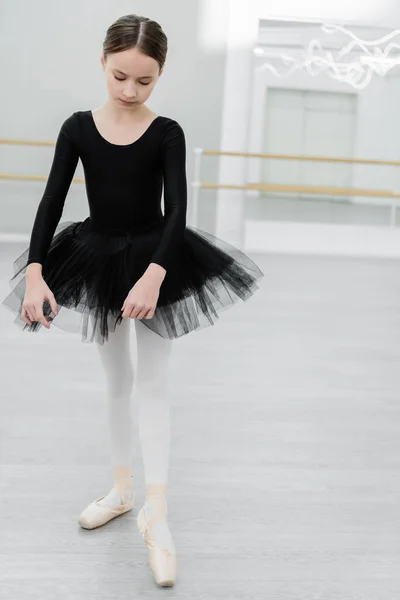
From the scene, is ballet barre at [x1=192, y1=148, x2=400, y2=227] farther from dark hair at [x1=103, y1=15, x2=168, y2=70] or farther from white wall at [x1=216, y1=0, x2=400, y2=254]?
dark hair at [x1=103, y1=15, x2=168, y2=70]

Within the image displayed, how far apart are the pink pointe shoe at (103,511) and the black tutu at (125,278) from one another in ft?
1.24

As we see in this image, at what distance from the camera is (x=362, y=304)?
4.28 metres

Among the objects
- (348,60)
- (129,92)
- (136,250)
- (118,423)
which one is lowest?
(118,423)

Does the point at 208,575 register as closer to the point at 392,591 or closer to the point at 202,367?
the point at 392,591

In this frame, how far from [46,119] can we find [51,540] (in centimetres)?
496

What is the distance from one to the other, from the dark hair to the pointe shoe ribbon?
82 cm

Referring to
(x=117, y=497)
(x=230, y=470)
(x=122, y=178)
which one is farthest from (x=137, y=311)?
(x=230, y=470)

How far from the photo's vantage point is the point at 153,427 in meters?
1.48

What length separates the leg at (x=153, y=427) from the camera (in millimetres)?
1471

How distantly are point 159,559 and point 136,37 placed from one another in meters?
0.90

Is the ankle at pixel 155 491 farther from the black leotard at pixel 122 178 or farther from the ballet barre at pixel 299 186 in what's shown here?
the ballet barre at pixel 299 186

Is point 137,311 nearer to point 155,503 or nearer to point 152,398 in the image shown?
point 152,398

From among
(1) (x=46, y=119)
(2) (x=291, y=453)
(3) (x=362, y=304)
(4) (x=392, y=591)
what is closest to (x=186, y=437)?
(2) (x=291, y=453)

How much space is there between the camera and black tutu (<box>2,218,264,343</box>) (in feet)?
4.65
